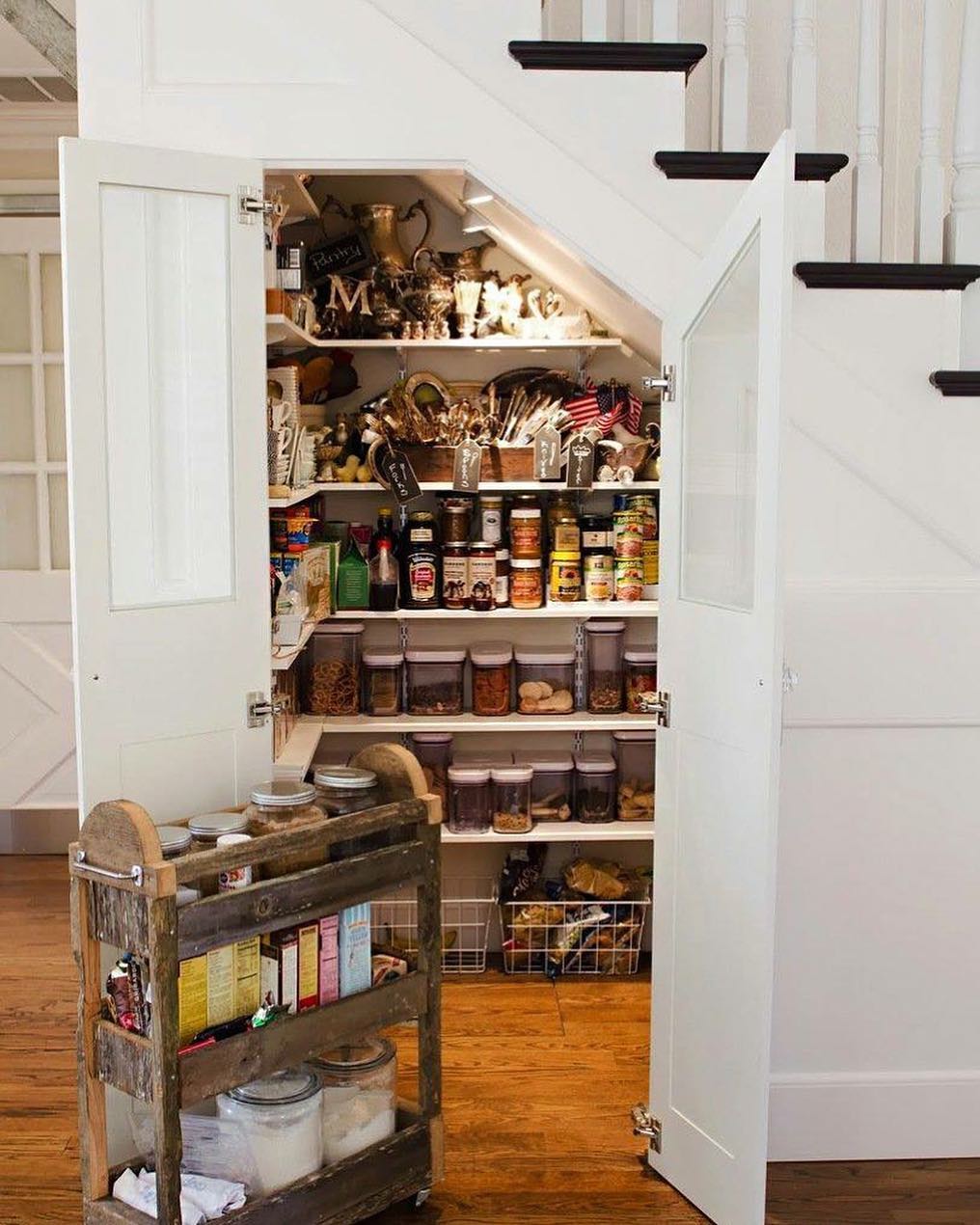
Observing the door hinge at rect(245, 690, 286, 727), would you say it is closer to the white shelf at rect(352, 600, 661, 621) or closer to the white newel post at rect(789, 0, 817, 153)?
the white shelf at rect(352, 600, 661, 621)

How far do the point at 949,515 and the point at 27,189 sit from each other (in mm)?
3468

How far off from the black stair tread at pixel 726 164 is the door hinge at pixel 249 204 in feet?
2.56

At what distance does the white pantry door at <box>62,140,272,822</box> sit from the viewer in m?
2.55

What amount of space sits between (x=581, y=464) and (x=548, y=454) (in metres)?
0.10

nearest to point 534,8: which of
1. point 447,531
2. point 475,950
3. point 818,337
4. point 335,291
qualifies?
point 818,337

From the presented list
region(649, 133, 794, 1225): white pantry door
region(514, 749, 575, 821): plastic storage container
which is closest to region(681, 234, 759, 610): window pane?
region(649, 133, 794, 1225): white pantry door

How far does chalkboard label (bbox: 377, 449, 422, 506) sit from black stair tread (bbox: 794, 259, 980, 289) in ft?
4.86

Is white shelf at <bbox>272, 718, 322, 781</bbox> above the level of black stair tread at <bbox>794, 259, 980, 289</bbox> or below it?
below

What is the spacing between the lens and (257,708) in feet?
9.20

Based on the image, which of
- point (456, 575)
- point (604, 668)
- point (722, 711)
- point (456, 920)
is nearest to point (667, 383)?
point (722, 711)

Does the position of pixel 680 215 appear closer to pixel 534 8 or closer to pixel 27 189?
pixel 534 8

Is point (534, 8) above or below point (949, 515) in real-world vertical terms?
above

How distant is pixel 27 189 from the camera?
16.1 feet

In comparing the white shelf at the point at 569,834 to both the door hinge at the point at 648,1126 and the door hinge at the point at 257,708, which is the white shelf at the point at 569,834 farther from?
the door hinge at the point at 257,708
